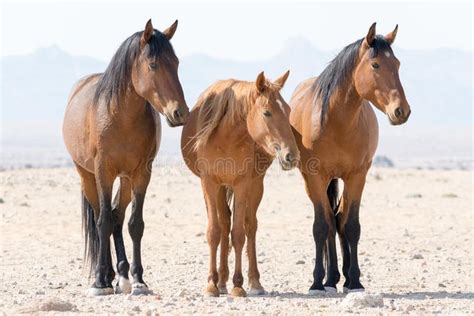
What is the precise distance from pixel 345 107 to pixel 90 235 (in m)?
3.08

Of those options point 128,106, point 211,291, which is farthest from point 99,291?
point 128,106

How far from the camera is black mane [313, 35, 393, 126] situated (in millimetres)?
8883

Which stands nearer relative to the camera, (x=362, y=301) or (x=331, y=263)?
(x=362, y=301)

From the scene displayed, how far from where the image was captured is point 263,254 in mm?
12828

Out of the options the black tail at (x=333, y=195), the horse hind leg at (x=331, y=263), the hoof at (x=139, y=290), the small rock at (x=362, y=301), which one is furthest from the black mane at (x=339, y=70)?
the hoof at (x=139, y=290)

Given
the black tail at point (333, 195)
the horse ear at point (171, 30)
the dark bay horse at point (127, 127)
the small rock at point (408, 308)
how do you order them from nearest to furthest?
the small rock at point (408, 308) → the dark bay horse at point (127, 127) → the horse ear at point (171, 30) → the black tail at point (333, 195)

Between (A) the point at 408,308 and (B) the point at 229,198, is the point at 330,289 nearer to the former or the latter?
(B) the point at 229,198

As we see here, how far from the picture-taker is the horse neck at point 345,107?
918 centimetres

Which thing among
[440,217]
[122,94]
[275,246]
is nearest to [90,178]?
[122,94]

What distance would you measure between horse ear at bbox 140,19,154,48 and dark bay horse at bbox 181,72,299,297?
0.81 meters

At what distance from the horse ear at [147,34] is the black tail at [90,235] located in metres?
2.23

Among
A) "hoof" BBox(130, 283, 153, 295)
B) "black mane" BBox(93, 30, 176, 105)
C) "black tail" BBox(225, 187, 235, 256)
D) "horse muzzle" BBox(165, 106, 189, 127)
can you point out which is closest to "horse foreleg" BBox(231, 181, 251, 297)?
"black tail" BBox(225, 187, 235, 256)

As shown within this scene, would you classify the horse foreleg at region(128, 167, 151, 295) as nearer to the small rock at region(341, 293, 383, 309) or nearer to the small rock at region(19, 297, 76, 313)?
the small rock at region(19, 297, 76, 313)

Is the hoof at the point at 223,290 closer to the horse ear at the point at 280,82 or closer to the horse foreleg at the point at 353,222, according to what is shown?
the horse foreleg at the point at 353,222
